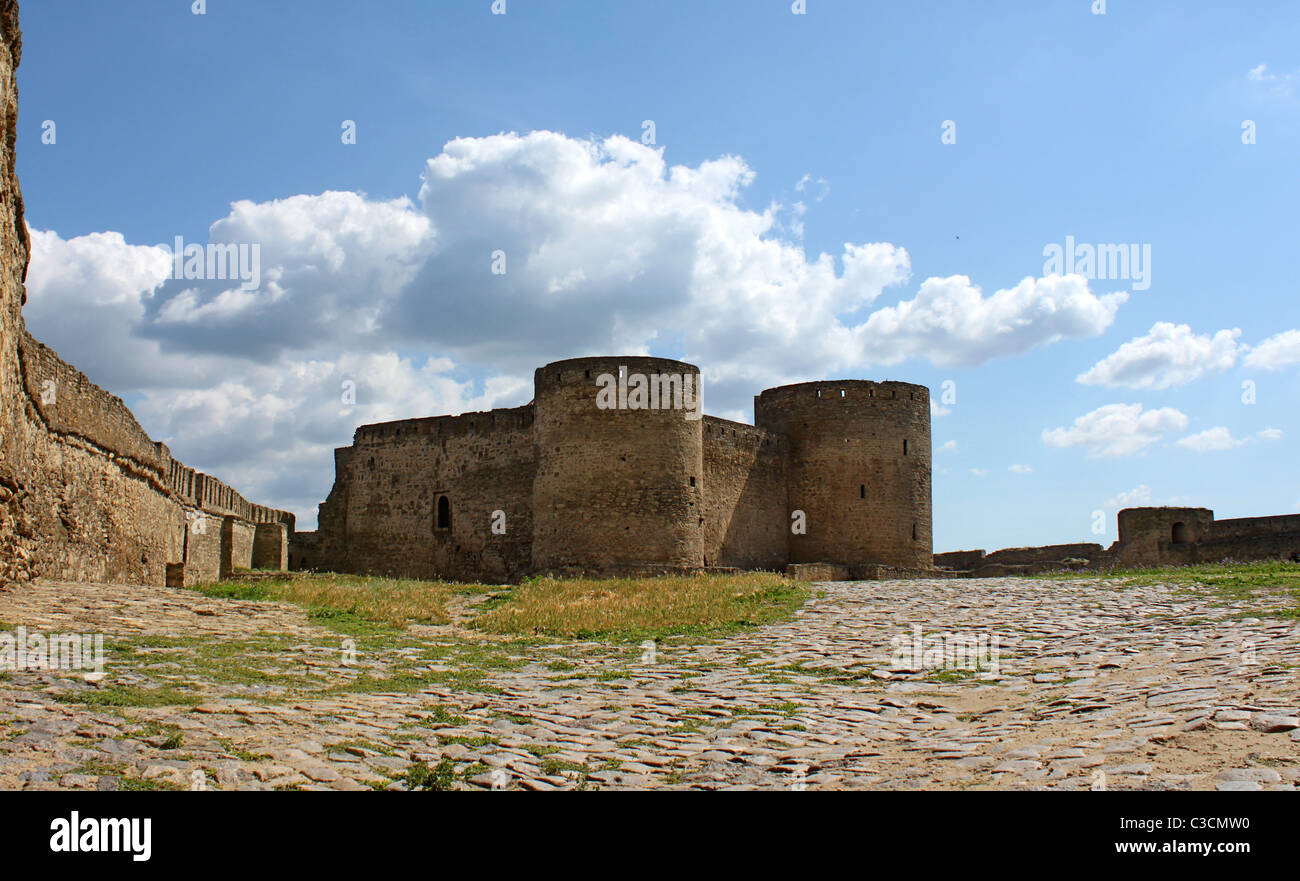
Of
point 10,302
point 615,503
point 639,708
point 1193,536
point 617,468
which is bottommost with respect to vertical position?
point 639,708

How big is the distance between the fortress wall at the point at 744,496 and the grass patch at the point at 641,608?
23.6 ft

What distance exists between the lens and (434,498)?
29.2 metres

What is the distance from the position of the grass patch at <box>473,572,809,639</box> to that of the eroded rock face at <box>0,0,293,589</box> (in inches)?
205

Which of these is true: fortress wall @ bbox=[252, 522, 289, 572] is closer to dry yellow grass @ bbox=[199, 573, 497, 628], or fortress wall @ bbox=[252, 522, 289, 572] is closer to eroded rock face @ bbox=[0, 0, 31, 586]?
dry yellow grass @ bbox=[199, 573, 497, 628]

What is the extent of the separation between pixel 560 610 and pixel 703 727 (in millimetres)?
8230

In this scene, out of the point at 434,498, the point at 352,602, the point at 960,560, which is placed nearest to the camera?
the point at 352,602

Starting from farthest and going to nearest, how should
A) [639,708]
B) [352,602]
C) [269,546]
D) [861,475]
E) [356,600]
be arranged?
[861,475]
[269,546]
[356,600]
[352,602]
[639,708]

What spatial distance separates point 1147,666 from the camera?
8461mm

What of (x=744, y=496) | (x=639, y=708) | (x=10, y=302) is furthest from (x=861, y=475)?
(x=10, y=302)

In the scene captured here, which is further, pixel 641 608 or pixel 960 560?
pixel 960 560

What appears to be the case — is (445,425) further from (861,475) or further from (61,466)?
(61,466)

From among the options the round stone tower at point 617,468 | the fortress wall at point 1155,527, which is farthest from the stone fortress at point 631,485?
the fortress wall at point 1155,527

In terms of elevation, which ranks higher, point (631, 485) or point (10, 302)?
point (10, 302)

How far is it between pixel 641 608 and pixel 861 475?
15942 millimetres
